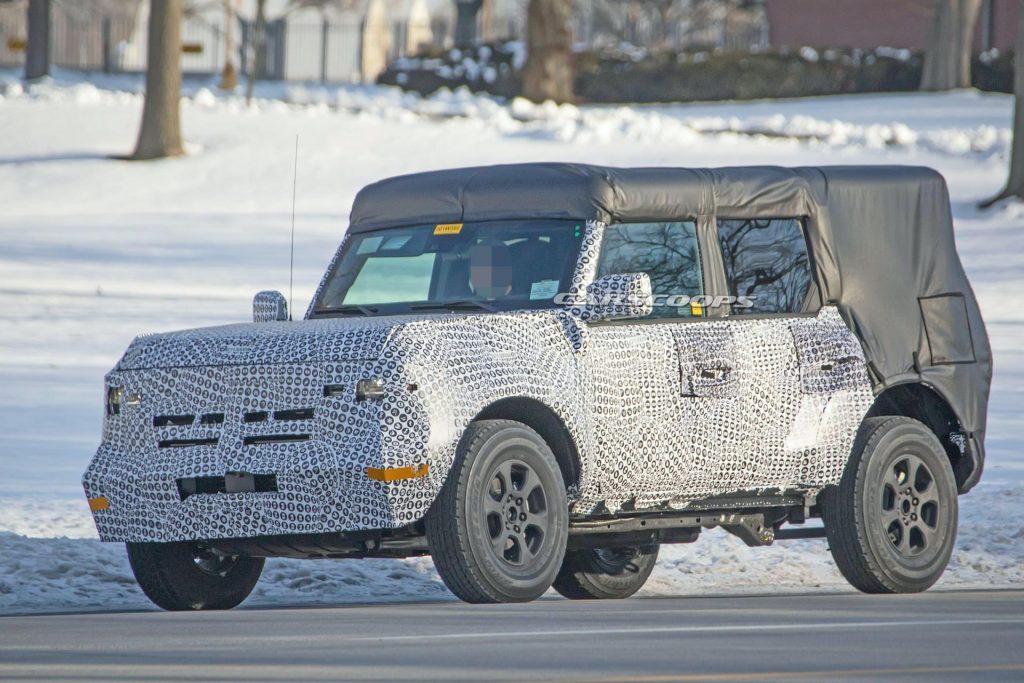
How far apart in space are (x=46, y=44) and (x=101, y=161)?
13426 millimetres

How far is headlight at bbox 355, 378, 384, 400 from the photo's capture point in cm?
867

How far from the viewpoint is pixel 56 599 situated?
1022cm

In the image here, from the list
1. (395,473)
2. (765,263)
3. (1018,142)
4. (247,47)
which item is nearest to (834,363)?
(765,263)

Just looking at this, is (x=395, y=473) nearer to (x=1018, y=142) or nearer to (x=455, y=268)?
(x=455, y=268)

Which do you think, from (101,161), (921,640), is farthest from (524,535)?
(101,161)

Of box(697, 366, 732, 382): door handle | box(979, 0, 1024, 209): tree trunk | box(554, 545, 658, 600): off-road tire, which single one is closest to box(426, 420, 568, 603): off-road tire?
box(697, 366, 732, 382): door handle

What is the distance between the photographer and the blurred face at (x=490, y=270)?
9.94m

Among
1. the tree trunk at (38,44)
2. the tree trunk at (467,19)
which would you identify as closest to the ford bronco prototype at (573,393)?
the tree trunk at (38,44)

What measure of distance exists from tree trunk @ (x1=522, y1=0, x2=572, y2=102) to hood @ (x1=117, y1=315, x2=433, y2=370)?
3370cm

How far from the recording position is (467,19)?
199ft

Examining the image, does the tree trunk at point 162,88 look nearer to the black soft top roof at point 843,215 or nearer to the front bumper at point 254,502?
the black soft top roof at point 843,215

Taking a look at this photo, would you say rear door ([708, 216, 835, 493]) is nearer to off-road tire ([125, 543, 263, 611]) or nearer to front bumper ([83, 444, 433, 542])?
front bumper ([83, 444, 433, 542])

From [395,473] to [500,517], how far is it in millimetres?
583

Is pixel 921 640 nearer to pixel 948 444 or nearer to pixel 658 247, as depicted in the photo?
pixel 658 247
